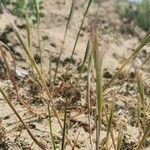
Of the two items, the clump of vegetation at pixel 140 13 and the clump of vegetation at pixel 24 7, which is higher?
the clump of vegetation at pixel 140 13

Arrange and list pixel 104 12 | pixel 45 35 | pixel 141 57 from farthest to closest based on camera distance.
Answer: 1. pixel 104 12
2. pixel 141 57
3. pixel 45 35

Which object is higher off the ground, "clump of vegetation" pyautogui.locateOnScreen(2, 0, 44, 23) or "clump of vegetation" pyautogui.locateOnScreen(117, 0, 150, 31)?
"clump of vegetation" pyautogui.locateOnScreen(117, 0, 150, 31)

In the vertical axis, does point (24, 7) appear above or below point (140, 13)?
below

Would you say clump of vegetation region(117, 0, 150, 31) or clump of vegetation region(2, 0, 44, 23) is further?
clump of vegetation region(117, 0, 150, 31)

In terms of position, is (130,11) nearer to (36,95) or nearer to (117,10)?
(117,10)

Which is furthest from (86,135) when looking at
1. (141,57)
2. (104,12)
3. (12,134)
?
(104,12)

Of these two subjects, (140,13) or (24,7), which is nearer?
(24,7)

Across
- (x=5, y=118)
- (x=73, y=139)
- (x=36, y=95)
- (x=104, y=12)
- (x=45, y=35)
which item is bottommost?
(x=73, y=139)

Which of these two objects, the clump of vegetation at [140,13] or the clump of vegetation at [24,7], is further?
the clump of vegetation at [140,13]
